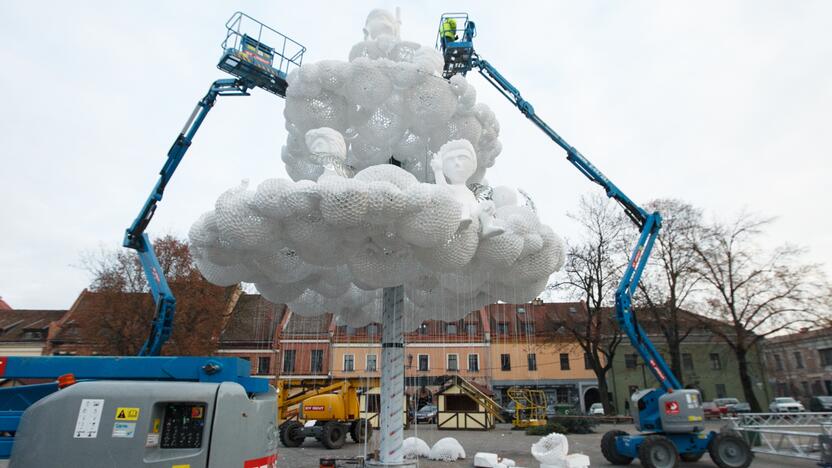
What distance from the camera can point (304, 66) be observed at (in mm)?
7180

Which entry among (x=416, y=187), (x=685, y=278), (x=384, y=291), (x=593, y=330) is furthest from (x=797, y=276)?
(x=416, y=187)

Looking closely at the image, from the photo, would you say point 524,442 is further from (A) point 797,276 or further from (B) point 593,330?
(A) point 797,276

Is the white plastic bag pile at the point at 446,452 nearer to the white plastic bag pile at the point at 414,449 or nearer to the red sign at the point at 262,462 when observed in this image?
the white plastic bag pile at the point at 414,449

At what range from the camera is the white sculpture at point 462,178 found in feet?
20.8

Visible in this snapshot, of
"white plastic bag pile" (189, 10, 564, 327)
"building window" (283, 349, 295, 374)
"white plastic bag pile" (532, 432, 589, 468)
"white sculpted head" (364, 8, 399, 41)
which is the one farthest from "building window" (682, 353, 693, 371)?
"white sculpted head" (364, 8, 399, 41)

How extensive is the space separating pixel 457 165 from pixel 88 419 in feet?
16.1

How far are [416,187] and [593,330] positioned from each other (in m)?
22.7

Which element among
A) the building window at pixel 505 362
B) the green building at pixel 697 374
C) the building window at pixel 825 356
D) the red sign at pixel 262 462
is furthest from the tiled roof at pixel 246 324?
the building window at pixel 825 356

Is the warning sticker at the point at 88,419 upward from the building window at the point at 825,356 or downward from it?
downward

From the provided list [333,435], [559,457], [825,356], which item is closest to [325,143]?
[559,457]

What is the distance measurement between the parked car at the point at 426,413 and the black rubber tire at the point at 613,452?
40.5ft

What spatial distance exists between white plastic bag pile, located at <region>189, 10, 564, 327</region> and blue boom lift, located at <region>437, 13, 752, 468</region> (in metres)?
4.88

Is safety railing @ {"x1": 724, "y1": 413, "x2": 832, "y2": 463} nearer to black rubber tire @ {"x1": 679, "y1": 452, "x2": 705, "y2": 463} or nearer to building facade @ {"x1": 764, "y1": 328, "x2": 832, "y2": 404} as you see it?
black rubber tire @ {"x1": 679, "y1": 452, "x2": 705, "y2": 463}

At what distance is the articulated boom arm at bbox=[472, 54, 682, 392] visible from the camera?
1144 cm
